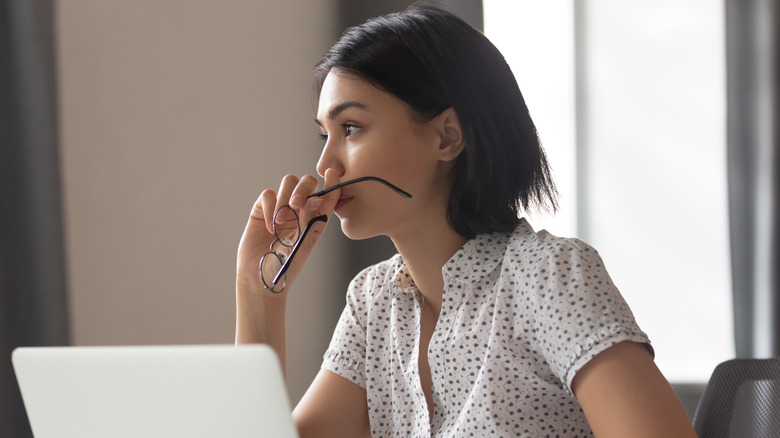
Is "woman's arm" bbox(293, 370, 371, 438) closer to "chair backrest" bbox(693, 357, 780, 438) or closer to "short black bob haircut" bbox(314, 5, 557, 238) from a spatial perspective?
"short black bob haircut" bbox(314, 5, 557, 238)

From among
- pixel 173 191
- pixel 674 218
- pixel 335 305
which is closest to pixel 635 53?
pixel 674 218

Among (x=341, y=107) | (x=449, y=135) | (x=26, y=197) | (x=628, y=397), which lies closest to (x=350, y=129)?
(x=341, y=107)

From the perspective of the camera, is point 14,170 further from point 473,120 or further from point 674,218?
point 674,218

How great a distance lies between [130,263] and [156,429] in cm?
124

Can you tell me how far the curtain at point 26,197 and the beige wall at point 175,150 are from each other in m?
0.12

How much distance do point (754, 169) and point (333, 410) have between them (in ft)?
6.27

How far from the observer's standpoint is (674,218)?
2656 millimetres

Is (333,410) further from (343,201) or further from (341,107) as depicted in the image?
(341,107)

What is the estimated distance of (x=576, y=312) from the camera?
892 mm

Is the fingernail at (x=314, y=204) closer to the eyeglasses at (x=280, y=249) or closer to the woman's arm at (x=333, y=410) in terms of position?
the eyeglasses at (x=280, y=249)

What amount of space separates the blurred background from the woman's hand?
51 cm

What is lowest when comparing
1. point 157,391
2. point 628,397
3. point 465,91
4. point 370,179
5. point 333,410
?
point 333,410

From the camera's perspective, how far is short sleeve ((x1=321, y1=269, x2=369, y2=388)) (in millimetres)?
1212

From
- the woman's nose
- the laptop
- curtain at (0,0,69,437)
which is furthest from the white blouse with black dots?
curtain at (0,0,69,437)
